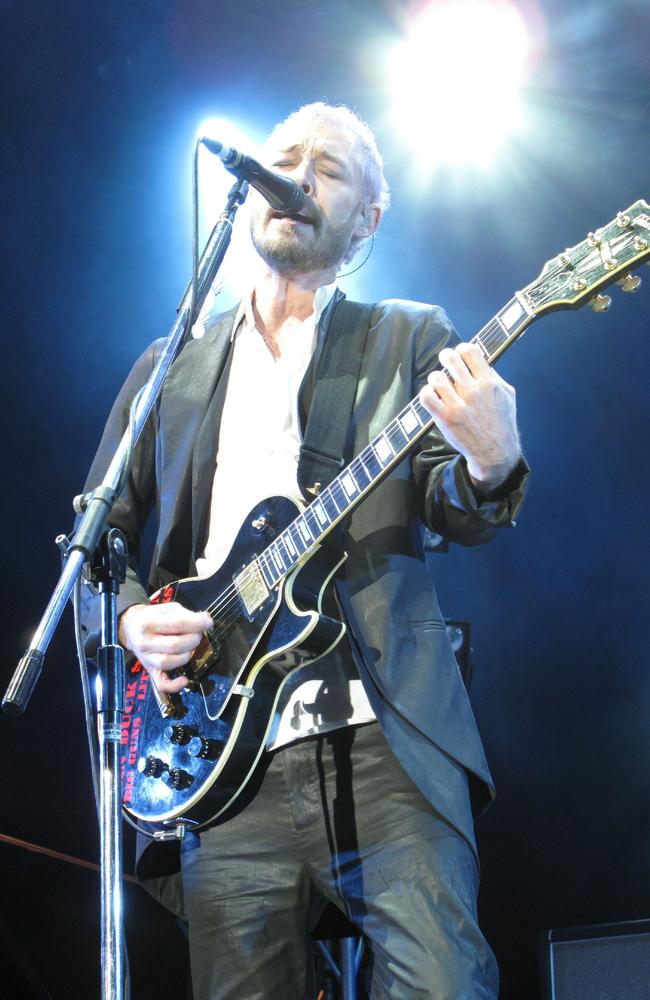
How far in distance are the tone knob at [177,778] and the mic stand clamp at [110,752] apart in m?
0.44

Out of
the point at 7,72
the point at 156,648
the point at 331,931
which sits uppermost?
the point at 7,72

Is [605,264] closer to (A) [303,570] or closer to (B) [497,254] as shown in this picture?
(A) [303,570]

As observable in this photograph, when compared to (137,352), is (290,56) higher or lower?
higher

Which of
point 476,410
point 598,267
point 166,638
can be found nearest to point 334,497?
point 476,410

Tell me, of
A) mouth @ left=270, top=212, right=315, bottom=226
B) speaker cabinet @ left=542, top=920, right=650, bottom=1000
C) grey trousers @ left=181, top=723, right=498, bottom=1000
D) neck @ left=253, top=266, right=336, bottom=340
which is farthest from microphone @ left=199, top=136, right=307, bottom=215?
speaker cabinet @ left=542, top=920, right=650, bottom=1000

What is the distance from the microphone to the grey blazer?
0.33 m

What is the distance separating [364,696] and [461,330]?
2464 millimetres

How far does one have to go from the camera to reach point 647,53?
141 inches

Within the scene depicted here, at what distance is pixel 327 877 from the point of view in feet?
6.11

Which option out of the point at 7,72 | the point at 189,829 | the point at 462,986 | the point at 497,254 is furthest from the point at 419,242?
the point at 462,986

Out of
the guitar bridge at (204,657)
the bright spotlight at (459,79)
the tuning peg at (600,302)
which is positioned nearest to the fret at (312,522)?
the guitar bridge at (204,657)

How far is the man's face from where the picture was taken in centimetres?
258

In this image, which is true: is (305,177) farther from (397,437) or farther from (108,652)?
(108,652)

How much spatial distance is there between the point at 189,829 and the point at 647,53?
326cm
